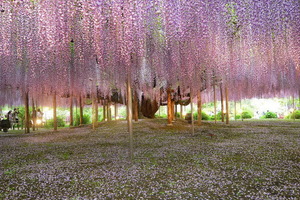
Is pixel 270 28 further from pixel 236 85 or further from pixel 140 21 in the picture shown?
pixel 236 85

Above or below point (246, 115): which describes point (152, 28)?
above

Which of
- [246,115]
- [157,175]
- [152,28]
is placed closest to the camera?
[157,175]

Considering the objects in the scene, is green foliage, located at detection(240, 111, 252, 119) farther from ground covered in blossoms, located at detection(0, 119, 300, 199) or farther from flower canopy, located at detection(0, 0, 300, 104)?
ground covered in blossoms, located at detection(0, 119, 300, 199)

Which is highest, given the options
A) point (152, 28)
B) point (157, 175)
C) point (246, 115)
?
point (152, 28)

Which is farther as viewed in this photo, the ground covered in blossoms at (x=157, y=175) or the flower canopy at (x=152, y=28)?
the flower canopy at (x=152, y=28)

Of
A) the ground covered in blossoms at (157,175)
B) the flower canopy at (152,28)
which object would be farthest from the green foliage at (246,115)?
the ground covered in blossoms at (157,175)

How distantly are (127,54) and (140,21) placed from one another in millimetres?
627

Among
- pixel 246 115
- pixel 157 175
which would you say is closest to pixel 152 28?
pixel 157 175

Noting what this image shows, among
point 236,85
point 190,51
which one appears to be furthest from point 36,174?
point 236,85

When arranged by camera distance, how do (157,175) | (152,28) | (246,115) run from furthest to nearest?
1. (246,115)
2. (152,28)
3. (157,175)

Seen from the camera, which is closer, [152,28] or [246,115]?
[152,28]

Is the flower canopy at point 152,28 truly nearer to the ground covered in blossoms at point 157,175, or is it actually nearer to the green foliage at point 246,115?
the ground covered in blossoms at point 157,175

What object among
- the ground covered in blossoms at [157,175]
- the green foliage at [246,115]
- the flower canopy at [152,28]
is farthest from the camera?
the green foliage at [246,115]

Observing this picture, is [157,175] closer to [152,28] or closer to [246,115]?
[152,28]
